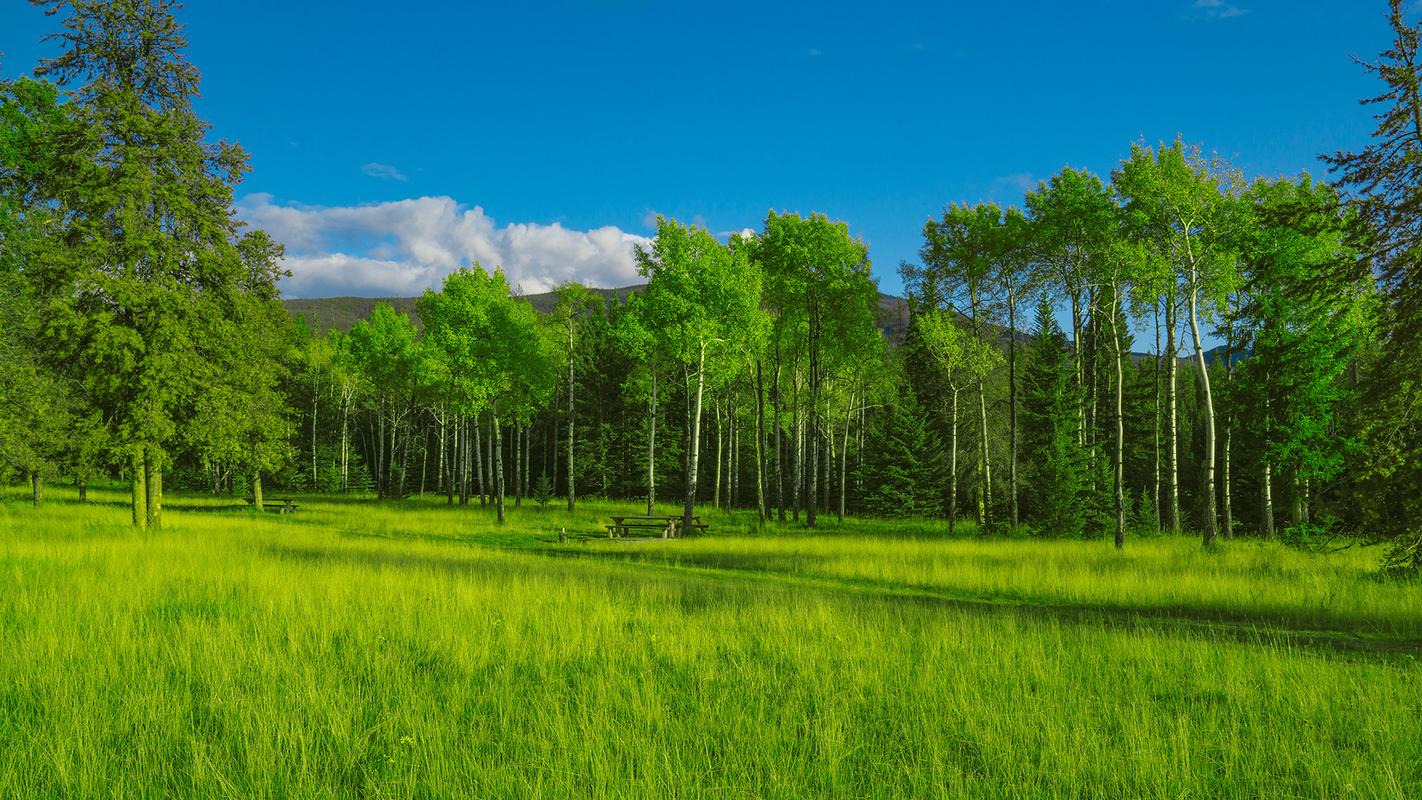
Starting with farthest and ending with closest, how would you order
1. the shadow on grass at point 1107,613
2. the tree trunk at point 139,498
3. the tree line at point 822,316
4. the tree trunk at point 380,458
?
the tree trunk at point 380,458, the tree trunk at point 139,498, the tree line at point 822,316, the shadow on grass at point 1107,613

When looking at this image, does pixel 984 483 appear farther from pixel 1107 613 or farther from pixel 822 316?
pixel 1107 613

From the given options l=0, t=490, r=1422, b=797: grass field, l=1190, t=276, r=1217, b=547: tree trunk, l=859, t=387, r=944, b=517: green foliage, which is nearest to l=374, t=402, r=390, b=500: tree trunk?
l=859, t=387, r=944, b=517: green foliage

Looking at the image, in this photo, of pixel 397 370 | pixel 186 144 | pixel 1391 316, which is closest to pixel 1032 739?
pixel 1391 316

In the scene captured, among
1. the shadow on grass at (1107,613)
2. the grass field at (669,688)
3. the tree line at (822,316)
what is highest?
the tree line at (822,316)

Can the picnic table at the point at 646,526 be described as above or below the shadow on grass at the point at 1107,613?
below

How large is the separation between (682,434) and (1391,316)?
1939 inches

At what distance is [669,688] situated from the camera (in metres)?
6.56

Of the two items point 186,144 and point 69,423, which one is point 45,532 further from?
point 186,144

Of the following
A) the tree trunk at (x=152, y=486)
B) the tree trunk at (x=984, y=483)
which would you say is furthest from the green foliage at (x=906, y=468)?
the tree trunk at (x=152, y=486)

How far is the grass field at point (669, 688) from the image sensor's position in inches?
181

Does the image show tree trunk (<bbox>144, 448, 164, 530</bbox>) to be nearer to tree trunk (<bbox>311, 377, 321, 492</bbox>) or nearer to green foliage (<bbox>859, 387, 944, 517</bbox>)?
green foliage (<bbox>859, 387, 944, 517</bbox>)

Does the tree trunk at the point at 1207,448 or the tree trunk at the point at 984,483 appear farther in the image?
the tree trunk at the point at 984,483

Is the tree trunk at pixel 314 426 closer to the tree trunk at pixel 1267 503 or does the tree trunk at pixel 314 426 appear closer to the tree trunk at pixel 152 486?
the tree trunk at pixel 152 486

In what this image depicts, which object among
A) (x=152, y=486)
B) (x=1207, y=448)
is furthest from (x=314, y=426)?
(x=1207, y=448)
